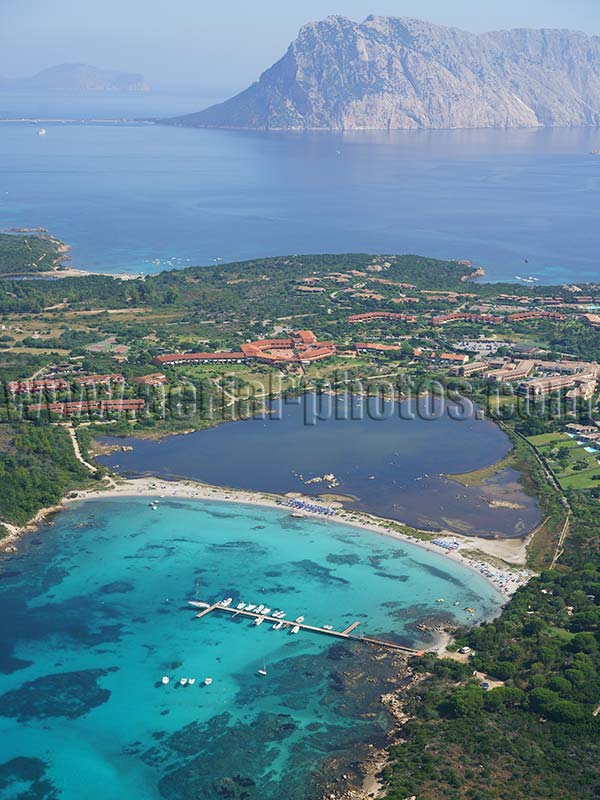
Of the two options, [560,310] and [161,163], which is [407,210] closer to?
[560,310]

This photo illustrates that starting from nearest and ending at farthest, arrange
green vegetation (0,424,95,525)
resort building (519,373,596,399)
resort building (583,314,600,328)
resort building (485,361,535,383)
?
green vegetation (0,424,95,525) < resort building (519,373,596,399) < resort building (485,361,535,383) < resort building (583,314,600,328)

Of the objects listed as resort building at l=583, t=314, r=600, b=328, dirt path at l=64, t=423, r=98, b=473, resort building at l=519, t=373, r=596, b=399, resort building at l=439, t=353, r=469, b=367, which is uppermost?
resort building at l=583, t=314, r=600, b=328

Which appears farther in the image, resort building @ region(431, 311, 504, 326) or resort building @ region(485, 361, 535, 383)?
resort building @ region(431, 311, 504, 326)

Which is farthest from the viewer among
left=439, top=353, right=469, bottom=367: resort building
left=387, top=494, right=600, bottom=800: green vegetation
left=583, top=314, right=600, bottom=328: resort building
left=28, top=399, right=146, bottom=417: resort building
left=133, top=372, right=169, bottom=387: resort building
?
left=583, top=314, right=600, bottom=328: resort building

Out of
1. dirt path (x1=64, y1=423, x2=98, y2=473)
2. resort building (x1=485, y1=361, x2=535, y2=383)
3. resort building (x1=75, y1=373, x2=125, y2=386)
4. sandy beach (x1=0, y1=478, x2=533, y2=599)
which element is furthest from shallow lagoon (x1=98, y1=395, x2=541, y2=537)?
resort building (x1=75, y1=373, x2=125, y2=386)

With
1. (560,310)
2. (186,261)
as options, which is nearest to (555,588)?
(560,310)

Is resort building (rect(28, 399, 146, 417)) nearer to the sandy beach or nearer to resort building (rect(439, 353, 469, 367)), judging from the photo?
the sandy beach
